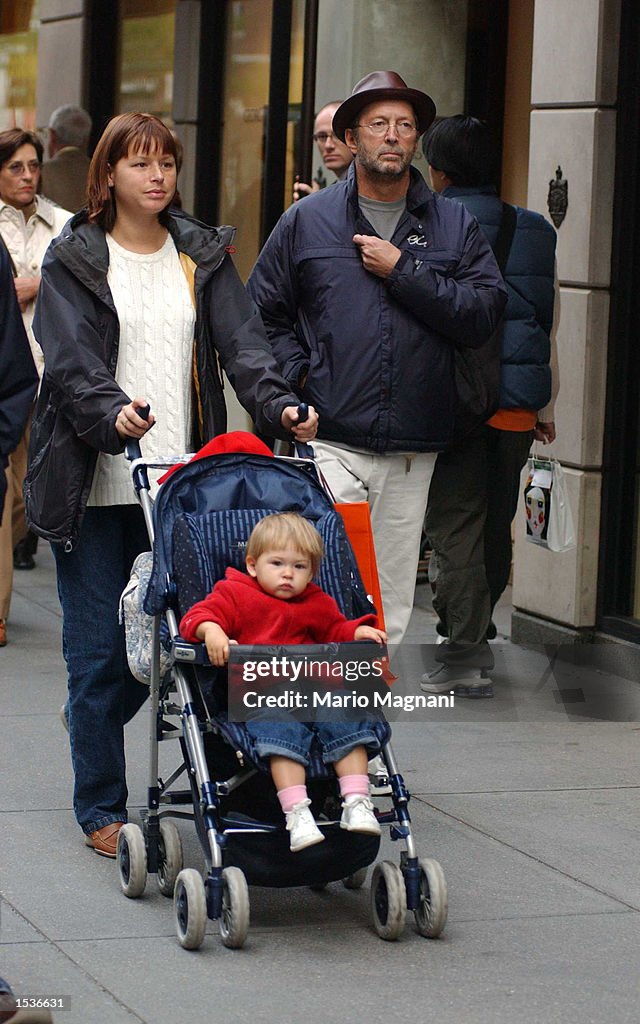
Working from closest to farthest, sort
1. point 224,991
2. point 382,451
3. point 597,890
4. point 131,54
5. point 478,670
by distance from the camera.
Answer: point 224,991
point 597,890
point 382,451
point 478,670
point 131,54

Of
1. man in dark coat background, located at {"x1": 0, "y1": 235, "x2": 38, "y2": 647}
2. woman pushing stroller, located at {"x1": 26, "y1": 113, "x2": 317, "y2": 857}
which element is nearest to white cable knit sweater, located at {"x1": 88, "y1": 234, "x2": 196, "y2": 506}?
woman pushing stroller, located at {"x1": 26, "y1": 113, "x2": 317, "y2": 857}

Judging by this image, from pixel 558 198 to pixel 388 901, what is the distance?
4239 millimetres

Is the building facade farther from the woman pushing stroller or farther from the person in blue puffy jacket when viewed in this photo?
the woman pushing stroller

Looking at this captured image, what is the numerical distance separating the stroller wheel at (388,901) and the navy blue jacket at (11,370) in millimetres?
1540

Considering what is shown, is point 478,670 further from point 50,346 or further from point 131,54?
point 131,54

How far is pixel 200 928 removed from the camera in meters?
4.52

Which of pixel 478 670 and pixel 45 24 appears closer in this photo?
pixel 478 670

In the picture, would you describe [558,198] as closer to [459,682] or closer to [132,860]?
[459,682]

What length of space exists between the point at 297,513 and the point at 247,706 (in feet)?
2.21

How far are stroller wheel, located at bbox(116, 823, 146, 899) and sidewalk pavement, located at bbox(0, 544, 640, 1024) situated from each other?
0.04m

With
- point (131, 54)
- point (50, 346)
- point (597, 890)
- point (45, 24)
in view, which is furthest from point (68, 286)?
point (45, 24)

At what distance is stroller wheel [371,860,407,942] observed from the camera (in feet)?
15.1

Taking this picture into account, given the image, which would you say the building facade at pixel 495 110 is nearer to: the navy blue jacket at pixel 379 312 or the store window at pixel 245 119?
the store window at pixel 245 119

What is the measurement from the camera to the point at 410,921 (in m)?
4.82
